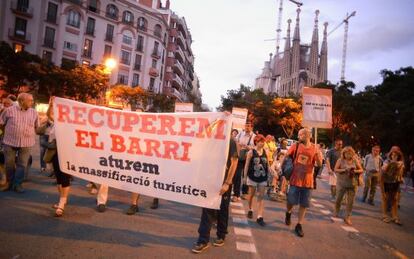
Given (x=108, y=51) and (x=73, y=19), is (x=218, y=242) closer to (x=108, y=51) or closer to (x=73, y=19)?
(x=73, y=19)

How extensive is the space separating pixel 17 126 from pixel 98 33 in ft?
163

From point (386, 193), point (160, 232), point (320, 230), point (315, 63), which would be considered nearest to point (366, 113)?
point (386, 193)

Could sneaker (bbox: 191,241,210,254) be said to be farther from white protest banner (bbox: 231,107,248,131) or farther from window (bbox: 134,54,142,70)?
window (bbox: 134,54,142,70)

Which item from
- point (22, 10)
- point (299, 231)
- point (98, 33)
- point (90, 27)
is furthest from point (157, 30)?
point (299, 231)

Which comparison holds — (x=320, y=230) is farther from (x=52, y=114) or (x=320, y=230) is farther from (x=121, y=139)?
(x=52, y=114)

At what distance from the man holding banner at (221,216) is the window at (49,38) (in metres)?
47.7

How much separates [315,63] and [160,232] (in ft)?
469

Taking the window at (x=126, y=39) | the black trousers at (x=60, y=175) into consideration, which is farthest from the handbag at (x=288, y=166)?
the window at (x=126, y=39)

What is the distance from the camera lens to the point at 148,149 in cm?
577

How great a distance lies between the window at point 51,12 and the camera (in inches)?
1876

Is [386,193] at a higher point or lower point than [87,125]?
lower

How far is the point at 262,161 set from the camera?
25.2ft

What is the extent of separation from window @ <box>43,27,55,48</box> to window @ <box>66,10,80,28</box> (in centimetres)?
257

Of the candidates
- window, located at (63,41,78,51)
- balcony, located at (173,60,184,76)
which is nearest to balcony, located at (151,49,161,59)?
balcony, located at (173,60,184,76)
